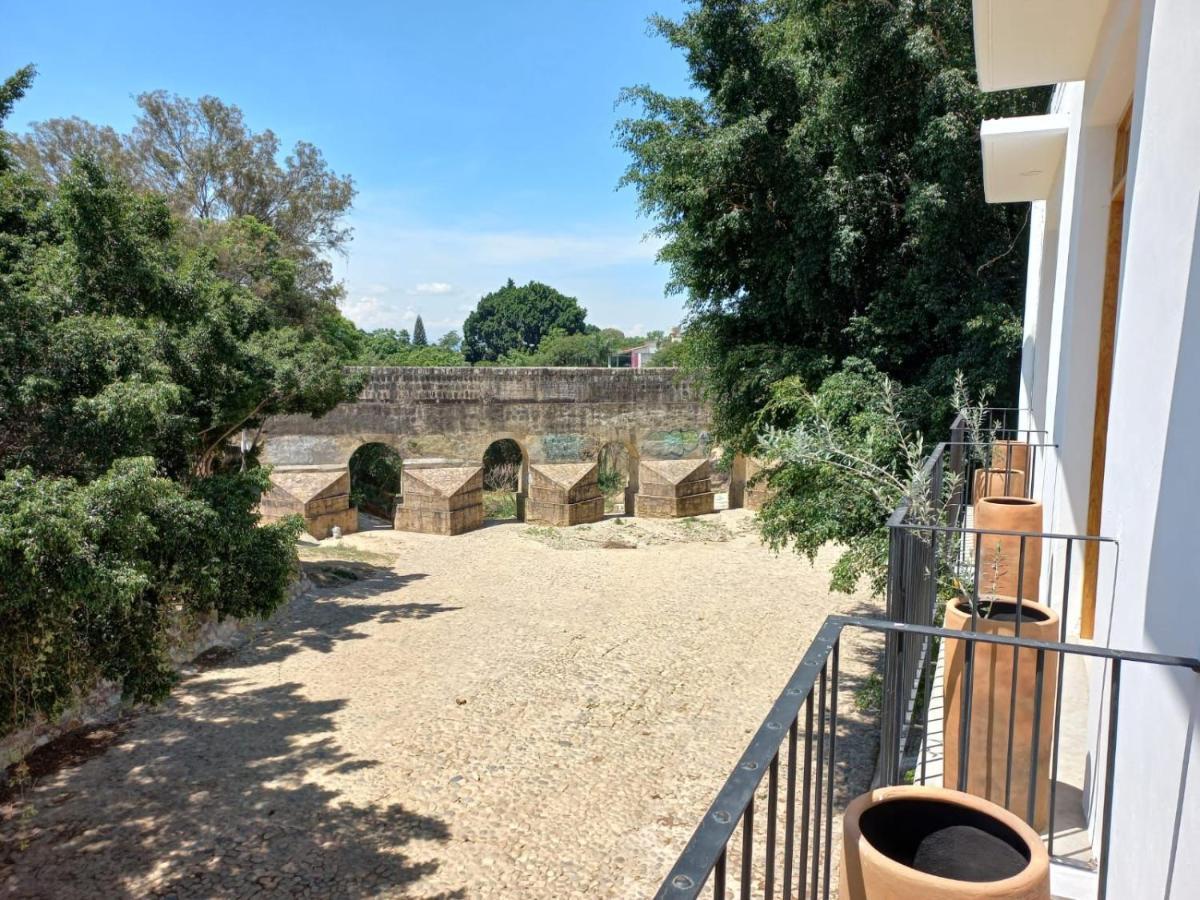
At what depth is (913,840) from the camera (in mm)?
1650

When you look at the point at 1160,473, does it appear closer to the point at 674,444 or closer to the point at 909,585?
the point at 909,585

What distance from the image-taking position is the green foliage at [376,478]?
64.8 ft

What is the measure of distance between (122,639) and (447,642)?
15.3ft

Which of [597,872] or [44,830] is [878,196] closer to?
[597,872]

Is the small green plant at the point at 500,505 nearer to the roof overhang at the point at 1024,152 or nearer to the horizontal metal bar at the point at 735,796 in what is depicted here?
the roof overhang at the point at 1024,152

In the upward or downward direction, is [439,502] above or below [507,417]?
below

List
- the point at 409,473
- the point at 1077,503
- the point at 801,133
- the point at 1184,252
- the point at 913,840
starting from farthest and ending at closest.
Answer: the point at 409,473, the point at 801,133, the point at 1077,503, the point at 1184,252, the point at 913,840

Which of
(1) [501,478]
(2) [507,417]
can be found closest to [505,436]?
(2) [507,417]

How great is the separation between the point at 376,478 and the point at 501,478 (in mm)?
4190

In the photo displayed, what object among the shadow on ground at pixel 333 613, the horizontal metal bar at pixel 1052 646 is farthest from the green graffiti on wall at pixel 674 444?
the horizontal metal bar at pixel 1052 646

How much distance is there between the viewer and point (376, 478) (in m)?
19.9

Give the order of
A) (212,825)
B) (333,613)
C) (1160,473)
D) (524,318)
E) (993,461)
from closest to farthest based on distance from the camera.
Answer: (1160,473) < (212,825) < (993,461) < (333,613) < (524,318)

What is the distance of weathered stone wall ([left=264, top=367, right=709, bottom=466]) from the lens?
637 inches

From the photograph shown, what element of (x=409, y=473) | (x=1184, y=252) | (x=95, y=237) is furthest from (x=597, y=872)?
(x=409, y=473)
